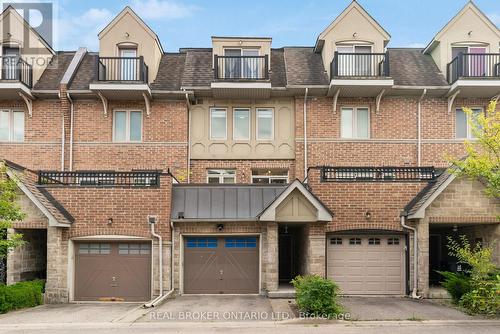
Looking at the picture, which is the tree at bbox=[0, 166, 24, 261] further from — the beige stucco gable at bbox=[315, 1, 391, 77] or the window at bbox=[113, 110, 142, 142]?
the beige stucco gable at bbox=[315, 1, 391, 77]

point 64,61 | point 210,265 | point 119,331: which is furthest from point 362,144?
point 64,61

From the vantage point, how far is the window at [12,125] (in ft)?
66.3

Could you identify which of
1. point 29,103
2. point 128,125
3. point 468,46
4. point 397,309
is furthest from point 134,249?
point 468,46

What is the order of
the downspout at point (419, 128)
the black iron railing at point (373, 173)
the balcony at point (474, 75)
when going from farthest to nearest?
the downspout at point (419, 128)
the balcony at point (474, 75)
the black iron railing at point (373, 173)

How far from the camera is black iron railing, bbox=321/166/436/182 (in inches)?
652

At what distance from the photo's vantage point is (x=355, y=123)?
66.8ft

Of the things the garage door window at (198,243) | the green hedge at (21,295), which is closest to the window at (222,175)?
the garage door window at (198,243)

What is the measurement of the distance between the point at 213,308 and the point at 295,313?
2605 millimetres

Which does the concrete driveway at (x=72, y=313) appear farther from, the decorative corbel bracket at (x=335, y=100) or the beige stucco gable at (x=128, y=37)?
the decorative corbel bracket at (x=335, y=100)

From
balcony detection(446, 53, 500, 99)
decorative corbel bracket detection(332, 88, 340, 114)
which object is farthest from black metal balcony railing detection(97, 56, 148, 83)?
balcony detection(446, 53, 500, 99)

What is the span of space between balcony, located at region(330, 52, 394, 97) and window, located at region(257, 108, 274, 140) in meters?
2.98

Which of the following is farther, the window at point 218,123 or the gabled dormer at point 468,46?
the window at point 218,123

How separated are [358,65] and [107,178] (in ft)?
37.5

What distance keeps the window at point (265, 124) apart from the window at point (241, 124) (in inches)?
19.6
